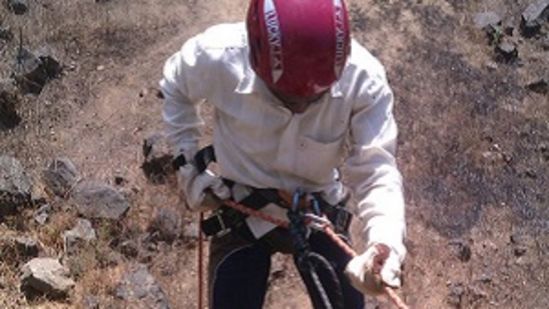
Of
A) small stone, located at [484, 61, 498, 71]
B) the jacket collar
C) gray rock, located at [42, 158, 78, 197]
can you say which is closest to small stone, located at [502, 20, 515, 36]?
small stone, located at [484, 61, 498, 71]

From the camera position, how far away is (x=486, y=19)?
5.71m

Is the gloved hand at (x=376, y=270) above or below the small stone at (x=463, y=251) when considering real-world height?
above

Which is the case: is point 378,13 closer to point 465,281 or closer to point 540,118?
point 540,118

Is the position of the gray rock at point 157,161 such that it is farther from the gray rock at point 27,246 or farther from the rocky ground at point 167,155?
the gray rock at point 27,246

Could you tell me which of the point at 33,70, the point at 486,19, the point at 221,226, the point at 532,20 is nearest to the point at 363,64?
the point at 221,226

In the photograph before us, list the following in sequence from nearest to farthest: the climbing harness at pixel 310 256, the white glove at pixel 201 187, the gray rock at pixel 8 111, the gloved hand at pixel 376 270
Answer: the gloved hand at pixel 376 270
the climbing harness at pixel 310 256
the white glove at pixel 201 187
the gray rock at pixel 8 111

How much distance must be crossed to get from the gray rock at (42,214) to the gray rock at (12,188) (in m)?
0.07

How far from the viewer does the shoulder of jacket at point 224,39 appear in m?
2.72

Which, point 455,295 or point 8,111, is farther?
point 8,111

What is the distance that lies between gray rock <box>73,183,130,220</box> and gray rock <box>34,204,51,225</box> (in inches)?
5.7

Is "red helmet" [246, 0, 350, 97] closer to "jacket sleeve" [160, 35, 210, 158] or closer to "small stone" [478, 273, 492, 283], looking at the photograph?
"jacket sleeve" [160, 35, 210, 158]

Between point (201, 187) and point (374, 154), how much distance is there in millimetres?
661

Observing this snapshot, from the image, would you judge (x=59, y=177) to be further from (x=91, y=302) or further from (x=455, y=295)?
(x=455, y=295)

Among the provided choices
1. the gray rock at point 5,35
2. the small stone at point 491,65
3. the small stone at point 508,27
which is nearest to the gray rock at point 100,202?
the gray rock at point 5,35
